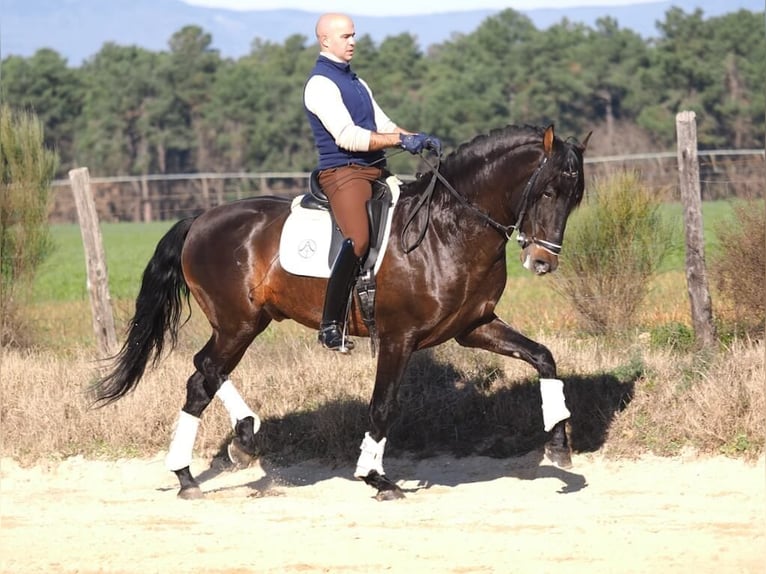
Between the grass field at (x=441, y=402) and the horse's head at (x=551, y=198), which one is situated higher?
the horse's head at (x=551, y=198)

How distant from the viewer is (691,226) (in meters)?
10.1

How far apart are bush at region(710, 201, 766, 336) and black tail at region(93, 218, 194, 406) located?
4.57 meters

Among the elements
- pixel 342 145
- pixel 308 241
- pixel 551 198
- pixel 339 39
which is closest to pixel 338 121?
pixel 342 145

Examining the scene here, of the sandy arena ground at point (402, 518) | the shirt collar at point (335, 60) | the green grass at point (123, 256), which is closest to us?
the sandy arena ground at point (402, 518)

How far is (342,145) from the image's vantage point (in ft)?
24.7

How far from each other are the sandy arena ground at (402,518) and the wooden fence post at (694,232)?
7.07 ft

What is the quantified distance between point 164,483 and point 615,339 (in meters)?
4.14

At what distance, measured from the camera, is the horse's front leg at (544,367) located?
7492 millimetres

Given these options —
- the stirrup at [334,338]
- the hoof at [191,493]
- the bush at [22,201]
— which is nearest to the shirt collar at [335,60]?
the stirrup at [334,338]

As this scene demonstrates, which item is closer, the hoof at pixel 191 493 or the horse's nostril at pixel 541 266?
the horse's nostril at pixel 541 266

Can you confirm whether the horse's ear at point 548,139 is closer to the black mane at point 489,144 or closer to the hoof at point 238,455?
the black mane at point 489,144

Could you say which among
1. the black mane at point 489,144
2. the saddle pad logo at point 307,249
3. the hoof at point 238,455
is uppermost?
the black mane at point 489,144

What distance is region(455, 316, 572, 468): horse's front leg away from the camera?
749cm

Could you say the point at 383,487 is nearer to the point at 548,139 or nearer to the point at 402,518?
the point at 402,518
